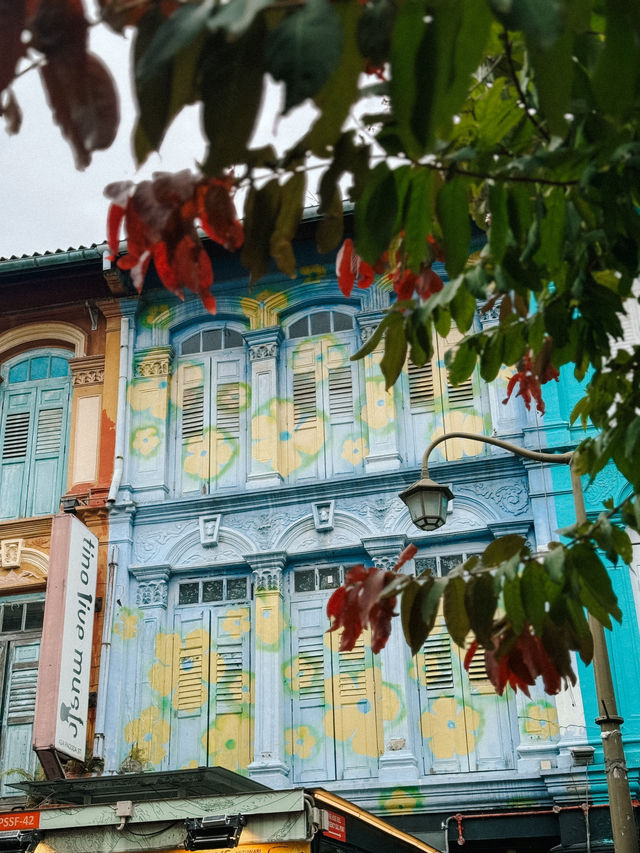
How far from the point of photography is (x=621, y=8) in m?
1.86

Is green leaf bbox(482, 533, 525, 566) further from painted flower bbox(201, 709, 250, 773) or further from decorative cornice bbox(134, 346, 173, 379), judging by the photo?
decorative cornice bbox(134, 346, 173, 379)

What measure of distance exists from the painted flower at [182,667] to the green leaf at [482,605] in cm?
1022

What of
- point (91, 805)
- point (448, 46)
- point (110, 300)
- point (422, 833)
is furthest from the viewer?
point (110, 300)

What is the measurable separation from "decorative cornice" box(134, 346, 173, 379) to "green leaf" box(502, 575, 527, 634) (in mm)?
11855

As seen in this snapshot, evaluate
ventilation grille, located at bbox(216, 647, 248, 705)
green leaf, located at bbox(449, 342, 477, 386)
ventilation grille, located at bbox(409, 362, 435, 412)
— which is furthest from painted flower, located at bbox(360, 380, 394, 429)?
green leaf, located at bbox(449, 342, 477, 386)

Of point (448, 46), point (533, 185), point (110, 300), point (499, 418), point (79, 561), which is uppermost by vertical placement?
point (110, 300)

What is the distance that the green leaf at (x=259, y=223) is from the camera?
95.0 inches

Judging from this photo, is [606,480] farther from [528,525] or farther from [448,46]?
[448,46]

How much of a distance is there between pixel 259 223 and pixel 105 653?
11140 millimetres

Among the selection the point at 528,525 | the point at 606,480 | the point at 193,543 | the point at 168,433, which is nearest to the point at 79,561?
the point at 193,543

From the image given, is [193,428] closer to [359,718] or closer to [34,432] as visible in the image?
[34,432]

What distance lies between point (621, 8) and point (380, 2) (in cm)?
39

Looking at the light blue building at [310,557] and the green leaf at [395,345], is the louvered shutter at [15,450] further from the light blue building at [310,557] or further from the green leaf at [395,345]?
the green leaf at [395,345]

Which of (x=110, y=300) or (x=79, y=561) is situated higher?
(x=110, y=300)
